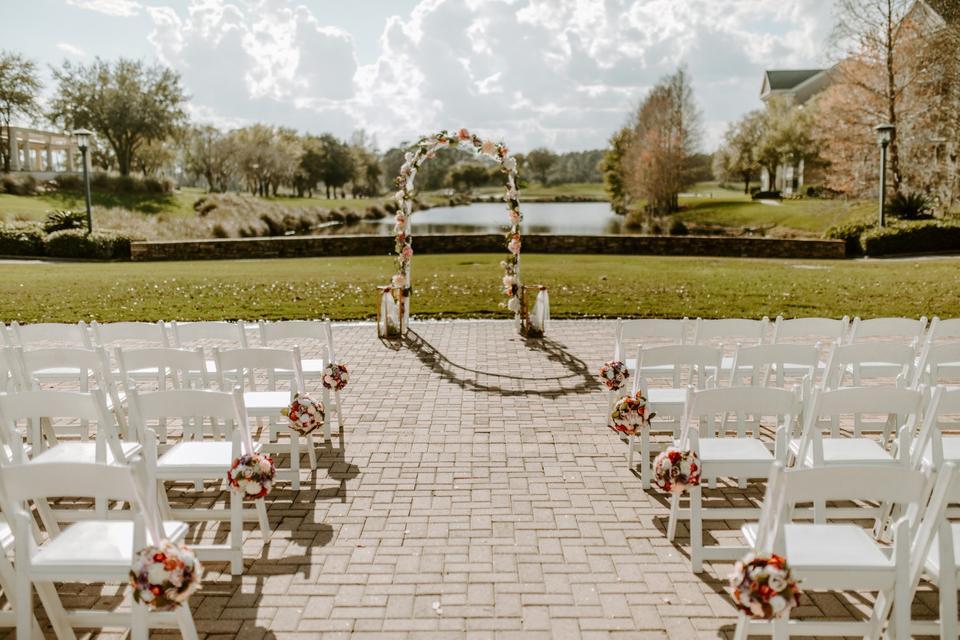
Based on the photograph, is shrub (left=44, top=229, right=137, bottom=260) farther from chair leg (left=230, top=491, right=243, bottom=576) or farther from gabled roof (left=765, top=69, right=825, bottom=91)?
gabled roof (left=765, top=69, right=825, bottom=91)

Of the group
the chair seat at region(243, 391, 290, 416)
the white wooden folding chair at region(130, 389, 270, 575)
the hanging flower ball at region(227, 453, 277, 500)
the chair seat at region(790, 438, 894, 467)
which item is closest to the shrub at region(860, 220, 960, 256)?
the chair seat at region(790, 438, 894, 467)

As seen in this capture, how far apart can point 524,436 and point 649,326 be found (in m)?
1.60

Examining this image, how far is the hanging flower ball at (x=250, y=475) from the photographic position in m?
4.34

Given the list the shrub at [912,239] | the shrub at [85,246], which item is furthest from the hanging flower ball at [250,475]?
the shrub at [912,239]

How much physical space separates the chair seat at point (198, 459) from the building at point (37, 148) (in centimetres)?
5129

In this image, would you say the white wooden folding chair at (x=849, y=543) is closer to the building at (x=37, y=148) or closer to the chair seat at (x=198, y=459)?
the chair seat at (x=198, y=459)

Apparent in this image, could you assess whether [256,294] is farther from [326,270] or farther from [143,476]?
[143,476]

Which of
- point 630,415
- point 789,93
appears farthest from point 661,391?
point 789,93

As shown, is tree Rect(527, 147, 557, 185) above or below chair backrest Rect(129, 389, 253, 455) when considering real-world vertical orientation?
above

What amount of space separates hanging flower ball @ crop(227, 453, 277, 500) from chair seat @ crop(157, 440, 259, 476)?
9.8 inches

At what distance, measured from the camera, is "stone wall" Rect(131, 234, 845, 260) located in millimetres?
25672

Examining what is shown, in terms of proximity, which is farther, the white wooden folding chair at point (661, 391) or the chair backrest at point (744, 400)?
the white wooden folding chair at point (661, 391)

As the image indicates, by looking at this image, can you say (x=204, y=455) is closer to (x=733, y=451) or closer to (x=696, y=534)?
(x=696, y=534)

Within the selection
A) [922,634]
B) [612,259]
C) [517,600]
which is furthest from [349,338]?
[612,259]
